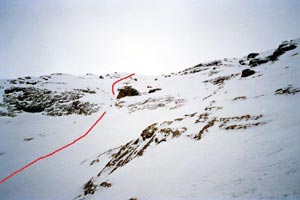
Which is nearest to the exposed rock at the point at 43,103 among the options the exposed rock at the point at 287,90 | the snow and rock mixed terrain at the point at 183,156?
the snow and rock mixed terrain at the point at 183,156

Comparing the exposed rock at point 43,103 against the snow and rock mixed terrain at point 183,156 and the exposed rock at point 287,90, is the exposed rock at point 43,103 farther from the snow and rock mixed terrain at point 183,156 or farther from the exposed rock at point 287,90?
the exposed rock at point 287,90

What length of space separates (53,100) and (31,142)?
38.5 feet

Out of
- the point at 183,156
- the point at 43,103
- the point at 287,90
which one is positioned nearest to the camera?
the point at 183,156

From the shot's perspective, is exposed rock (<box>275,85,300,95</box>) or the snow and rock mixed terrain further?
exposed rock (<box>275,85,300,95</box>)

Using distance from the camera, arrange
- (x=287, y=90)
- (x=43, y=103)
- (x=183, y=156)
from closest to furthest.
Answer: (x=183, y=156), (x=287, y=90), (x=43, y=103)

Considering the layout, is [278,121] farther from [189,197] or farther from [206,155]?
[189,197]

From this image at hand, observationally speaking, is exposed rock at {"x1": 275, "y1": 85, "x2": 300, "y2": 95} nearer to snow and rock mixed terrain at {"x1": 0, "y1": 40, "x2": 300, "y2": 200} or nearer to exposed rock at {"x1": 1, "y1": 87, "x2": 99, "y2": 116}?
snow and rock mixed terrain at {"x1": 0, "y1": 40, "x2": 300, "y2": 200}

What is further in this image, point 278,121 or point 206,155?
point 278,121

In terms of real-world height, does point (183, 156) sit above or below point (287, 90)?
below

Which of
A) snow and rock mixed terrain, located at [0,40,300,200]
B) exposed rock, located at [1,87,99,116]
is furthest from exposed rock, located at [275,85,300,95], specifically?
exposed rock, located at [1,87,99,116]

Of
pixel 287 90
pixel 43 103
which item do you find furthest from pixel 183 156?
pixel 43 103

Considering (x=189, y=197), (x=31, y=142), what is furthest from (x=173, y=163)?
(x=31, y=142)

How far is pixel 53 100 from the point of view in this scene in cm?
2742

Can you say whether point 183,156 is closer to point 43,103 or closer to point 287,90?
point 287,90
